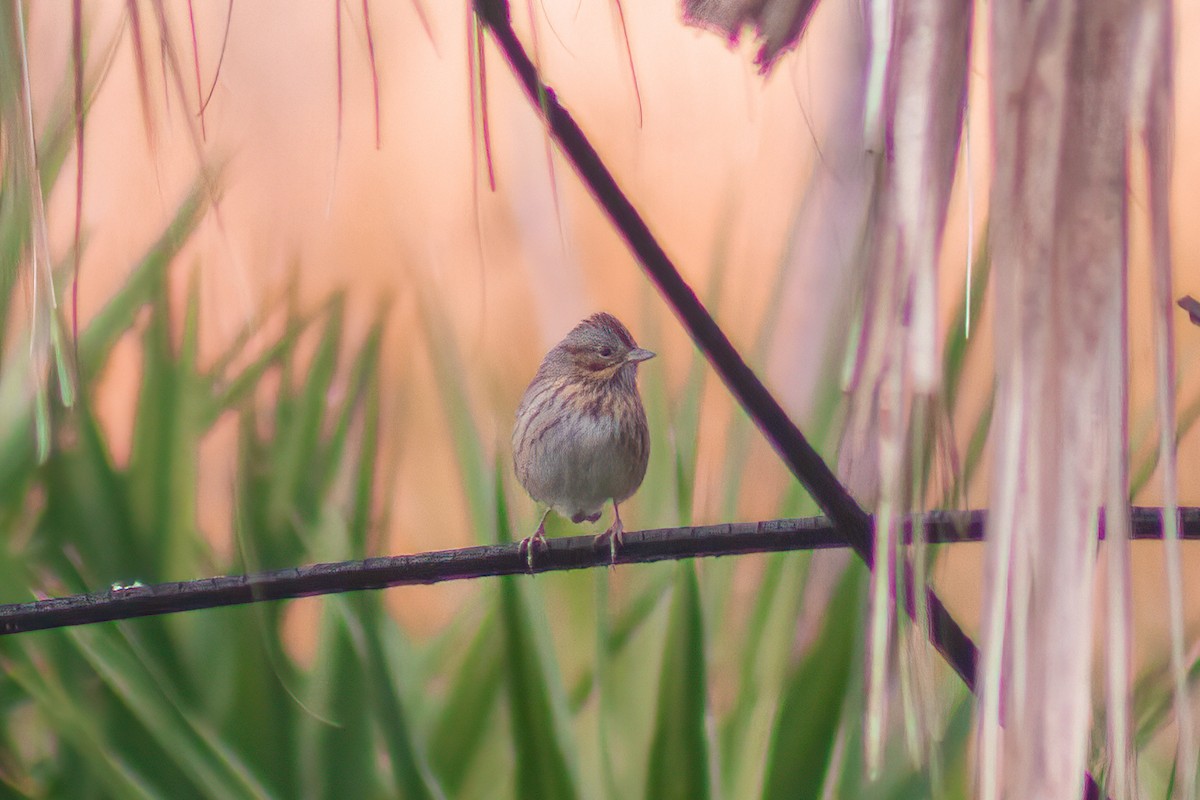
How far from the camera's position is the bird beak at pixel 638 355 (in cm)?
197

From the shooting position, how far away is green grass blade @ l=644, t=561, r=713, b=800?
1.53 meters

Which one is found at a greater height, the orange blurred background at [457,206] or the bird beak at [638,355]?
the orange blurred background at [457,206]

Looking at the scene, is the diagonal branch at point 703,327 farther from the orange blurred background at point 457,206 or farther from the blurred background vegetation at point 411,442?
the orange blurred background at point 457,206

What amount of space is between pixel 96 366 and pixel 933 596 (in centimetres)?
142

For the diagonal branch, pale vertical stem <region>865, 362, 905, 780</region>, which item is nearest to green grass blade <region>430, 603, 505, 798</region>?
the diagonal branch

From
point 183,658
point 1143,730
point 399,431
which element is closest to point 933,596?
point 1143,730

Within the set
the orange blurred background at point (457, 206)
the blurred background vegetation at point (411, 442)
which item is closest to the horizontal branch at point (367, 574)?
the blurred background vegetation at point (411, 442)

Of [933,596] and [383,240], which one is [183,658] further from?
[933,596]

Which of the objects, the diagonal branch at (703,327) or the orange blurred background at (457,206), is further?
the orange blurred background at (457,206)

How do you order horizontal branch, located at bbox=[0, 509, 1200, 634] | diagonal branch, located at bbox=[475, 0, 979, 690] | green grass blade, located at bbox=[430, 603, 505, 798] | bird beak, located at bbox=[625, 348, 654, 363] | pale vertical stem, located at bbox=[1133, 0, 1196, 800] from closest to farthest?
1. pale vertical stem, located at bbox=[1133, 0, 1196, 800]
2. diagonal branch, located at bbox=[475, 0, 979, 690]
3. horizontal branch, located at bbox=[0, 509, 1200, 634]
4. green grass blade, located at bbox=[430, 603, 505, 798]
5. bird beak, located at bbox=[625, 348, 654, 363]

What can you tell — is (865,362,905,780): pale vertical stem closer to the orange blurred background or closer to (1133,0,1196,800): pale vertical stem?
(1133,0,1196,800): pale vertical stem

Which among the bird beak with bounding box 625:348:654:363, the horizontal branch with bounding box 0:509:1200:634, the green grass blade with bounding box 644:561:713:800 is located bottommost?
the green grass blade with bounding box 644:561:713:800

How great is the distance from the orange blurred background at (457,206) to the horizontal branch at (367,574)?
0.89m

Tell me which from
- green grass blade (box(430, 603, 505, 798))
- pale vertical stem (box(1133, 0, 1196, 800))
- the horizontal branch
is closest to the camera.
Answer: pale vertical stem (box(1133, 0, 1196, 800))
